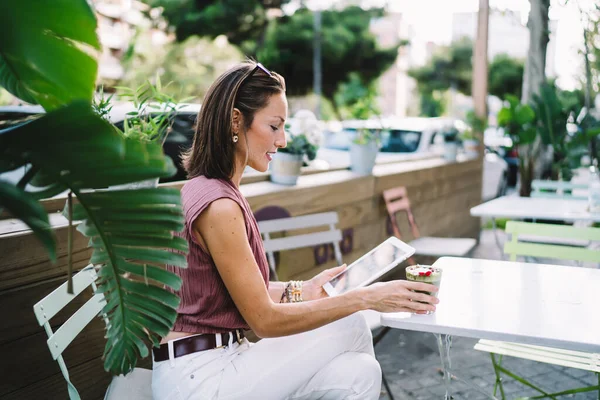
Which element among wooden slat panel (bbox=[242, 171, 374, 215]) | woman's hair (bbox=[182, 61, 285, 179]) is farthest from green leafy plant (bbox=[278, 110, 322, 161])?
woman's hair (bbox=[182, 61, 285, 179])

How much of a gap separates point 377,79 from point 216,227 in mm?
22327

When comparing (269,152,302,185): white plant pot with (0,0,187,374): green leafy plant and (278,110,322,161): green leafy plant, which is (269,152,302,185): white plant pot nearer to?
(278,110,322,161): green leafy plant

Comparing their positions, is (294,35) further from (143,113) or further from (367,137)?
(143,113)

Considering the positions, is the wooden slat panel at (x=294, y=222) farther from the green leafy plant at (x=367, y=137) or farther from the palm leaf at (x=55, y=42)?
the palm leaf at (x=55, y=42)

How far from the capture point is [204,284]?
73.4 inches

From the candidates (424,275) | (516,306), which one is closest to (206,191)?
(424,275)

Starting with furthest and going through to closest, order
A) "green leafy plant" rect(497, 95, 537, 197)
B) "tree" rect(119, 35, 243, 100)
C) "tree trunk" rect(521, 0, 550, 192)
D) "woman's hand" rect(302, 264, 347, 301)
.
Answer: "tree" rect(119, 35, 243, 100)
"tree trunk" rect(521, 0, 550, 192)
"green leafy plant" rect(497, 95, 537, 197)
"woman's hand" rect(302, 264, 347, 301)

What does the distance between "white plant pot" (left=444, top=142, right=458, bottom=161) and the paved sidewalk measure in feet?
10.9

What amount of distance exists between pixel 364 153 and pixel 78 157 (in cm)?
403

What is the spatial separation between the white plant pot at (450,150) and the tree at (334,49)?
1373 cm

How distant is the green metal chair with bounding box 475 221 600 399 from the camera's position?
262 centimetres

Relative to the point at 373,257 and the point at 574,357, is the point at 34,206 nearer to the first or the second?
the point at 373,257

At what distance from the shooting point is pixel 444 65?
38188mm

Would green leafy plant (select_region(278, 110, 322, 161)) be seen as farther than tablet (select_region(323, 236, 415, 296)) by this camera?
Yes
